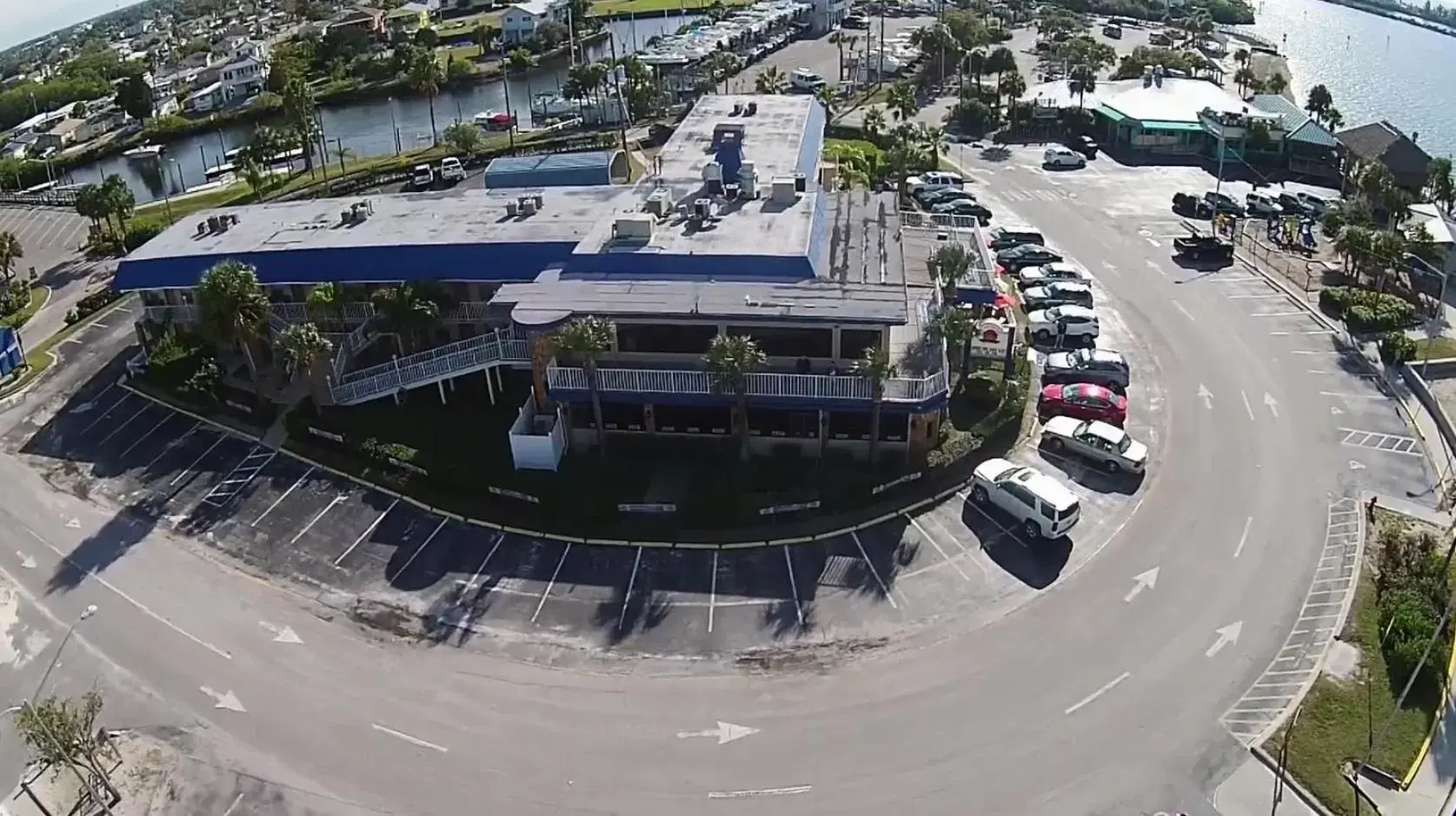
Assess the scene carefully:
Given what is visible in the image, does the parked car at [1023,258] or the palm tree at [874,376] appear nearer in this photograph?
the palm tree at [874,376]

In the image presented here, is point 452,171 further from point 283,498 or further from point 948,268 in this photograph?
point 948,268

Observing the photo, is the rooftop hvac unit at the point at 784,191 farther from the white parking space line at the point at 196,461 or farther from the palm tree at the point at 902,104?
the palm tree at the point at 902,104

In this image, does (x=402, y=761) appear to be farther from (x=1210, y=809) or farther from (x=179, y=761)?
Result: (x=1210, y=809)

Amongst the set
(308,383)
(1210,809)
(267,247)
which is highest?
(267,247)

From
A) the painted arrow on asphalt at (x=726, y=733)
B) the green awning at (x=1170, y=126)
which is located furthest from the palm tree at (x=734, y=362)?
the green awning at (x=1170, y=126)

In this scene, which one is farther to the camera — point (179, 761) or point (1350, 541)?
point (1350, 541)

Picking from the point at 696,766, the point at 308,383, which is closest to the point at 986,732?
the point at 696,766

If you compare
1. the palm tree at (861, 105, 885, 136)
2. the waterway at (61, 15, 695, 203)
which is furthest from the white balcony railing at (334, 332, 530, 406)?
the waterway at (61, 15, 695, 203)
